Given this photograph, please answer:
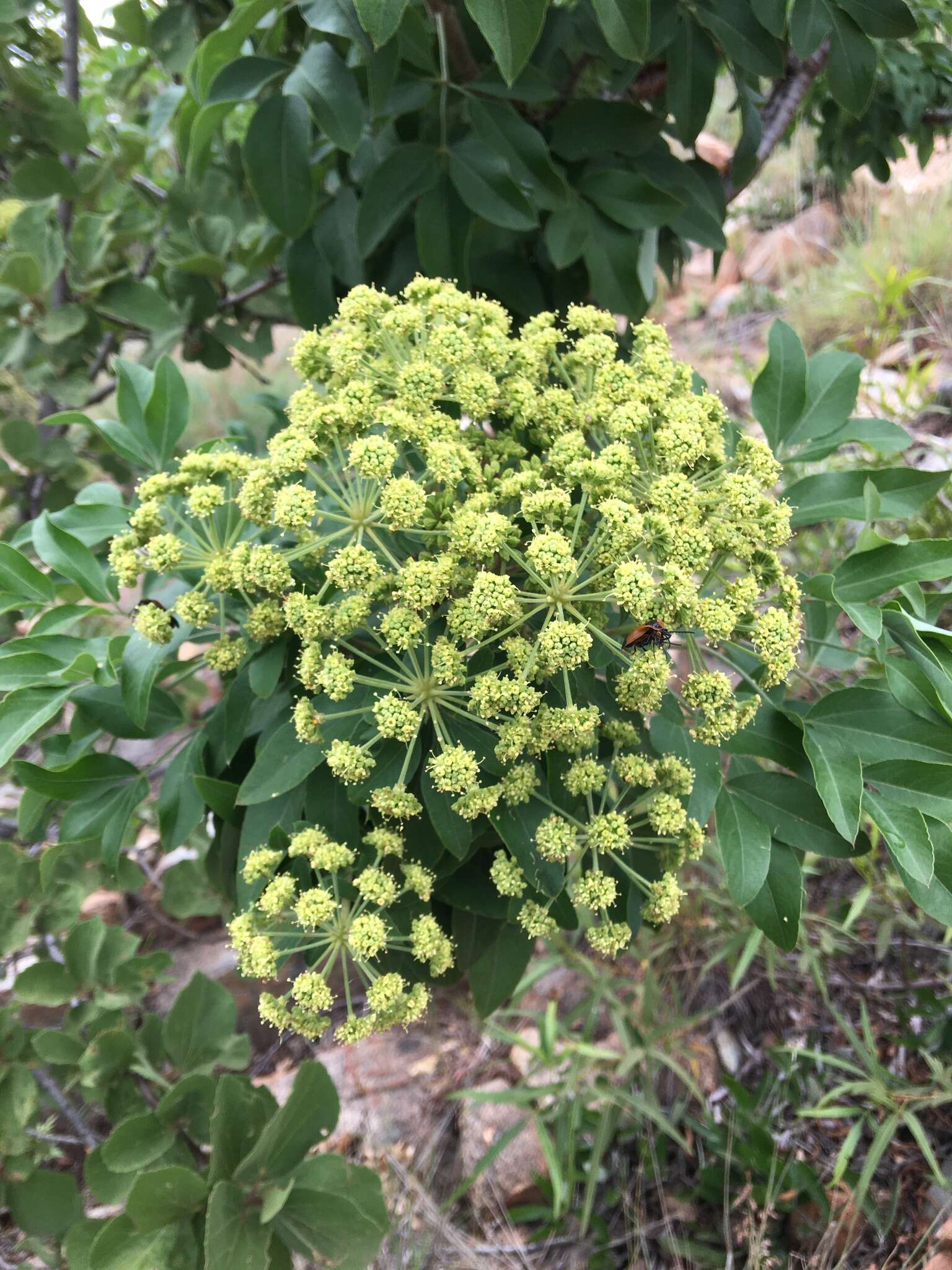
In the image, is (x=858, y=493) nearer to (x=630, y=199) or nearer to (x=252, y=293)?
(x=630, y=199)

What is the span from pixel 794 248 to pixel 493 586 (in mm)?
8065

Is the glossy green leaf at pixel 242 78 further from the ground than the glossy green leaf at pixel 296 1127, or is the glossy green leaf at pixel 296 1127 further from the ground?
the glossy green leaf at pixel 242 78

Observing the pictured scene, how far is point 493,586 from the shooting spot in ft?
3.57

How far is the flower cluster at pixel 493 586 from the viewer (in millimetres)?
1140

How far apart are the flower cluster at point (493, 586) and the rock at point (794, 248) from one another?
Result: 23.6 feet

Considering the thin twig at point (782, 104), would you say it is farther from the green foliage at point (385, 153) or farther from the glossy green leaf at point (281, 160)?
the glossy green leaf at point (281, 160)

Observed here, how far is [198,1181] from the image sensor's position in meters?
1.66

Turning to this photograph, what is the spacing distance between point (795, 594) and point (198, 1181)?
157 centimetres

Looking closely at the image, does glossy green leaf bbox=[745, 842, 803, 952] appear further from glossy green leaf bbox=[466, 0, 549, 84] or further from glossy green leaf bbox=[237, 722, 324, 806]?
glossy green leaf bbox=[466, 0, 549, 84]

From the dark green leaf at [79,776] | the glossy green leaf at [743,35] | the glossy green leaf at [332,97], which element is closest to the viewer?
the dark green leaf at [79,776]

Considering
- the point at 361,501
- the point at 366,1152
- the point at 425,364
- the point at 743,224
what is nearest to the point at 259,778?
the point at 361,501

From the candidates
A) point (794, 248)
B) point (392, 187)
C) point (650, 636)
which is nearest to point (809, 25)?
point (392, 187)

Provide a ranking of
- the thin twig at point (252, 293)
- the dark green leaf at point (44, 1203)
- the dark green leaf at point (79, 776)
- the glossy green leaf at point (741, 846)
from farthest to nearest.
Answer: the thin twig at point (252, 293) < the dark green leaf at point (44, 1203) < the dark green leaf at point (79, 776) < the glossy green leaf at point (741, 846)

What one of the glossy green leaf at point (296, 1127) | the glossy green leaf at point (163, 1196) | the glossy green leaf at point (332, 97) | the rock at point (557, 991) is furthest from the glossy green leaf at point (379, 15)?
the rock at point (557, 991)
